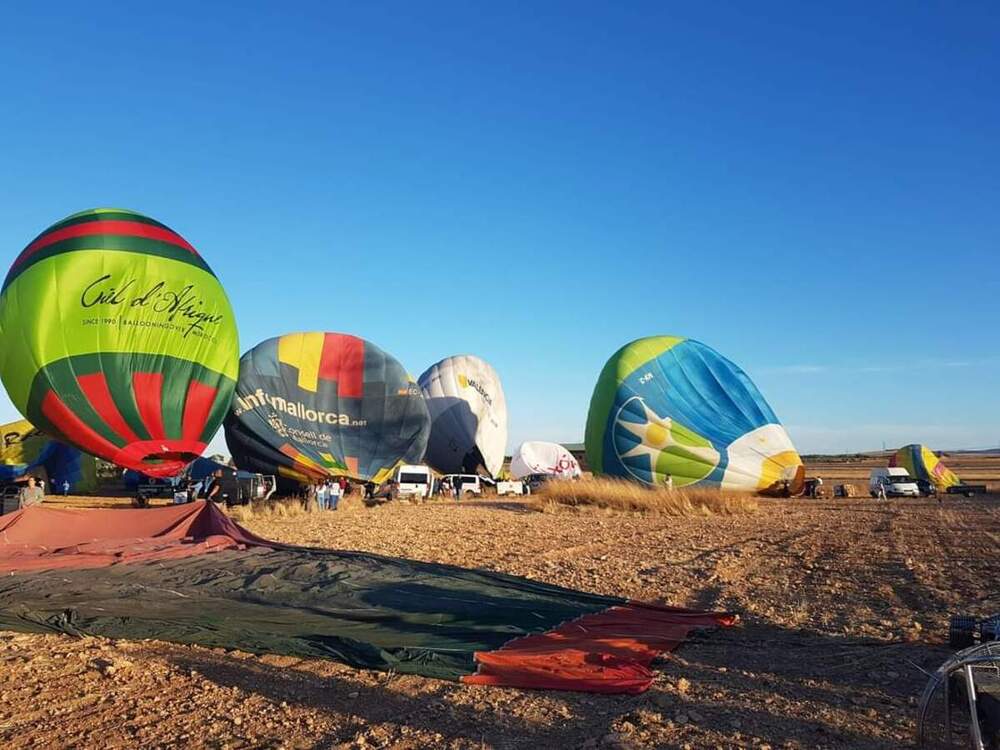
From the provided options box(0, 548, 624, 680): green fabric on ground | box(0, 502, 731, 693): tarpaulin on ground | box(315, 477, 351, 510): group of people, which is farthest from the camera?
box(315, 477, 351, 510): group of people

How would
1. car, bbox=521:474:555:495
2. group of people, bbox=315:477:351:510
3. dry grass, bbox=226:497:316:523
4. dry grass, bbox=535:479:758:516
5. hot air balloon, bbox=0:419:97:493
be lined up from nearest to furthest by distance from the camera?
1. dry grass, bbox=226:497:316:523
2. dry grass, bbox=535:479:758:516
3. group of people, bbox=315:477:351:510
4. hot air balloon, bbox=0:419:97:493
5. car, bbox=521:474:555:495

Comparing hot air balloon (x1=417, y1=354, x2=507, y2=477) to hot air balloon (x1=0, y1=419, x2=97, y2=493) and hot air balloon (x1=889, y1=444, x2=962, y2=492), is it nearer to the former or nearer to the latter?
hot air balloon (x1=0, y1=419, x2=97, y2=493)

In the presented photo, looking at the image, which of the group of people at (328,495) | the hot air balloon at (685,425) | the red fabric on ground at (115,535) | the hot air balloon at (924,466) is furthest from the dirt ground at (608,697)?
the hot air balloon at (924,466)

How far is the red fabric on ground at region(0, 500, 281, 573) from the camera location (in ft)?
Answer: 30.2

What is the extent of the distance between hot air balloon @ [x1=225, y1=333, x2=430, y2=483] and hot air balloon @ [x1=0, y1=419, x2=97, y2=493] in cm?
736

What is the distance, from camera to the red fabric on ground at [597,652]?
4953mm

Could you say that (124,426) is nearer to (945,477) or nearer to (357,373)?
(357,373)

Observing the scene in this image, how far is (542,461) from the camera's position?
131ft

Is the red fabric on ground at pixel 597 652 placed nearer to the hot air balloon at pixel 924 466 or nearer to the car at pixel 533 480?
the car at pixel 533 480

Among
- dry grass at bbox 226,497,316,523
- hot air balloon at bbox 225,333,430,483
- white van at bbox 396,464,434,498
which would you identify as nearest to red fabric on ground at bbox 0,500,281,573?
dry grass at bbox 226,497,316,523

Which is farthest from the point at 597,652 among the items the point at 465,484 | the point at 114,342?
the point at 465,484

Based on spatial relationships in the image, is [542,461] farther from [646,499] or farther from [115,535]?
[115,535]

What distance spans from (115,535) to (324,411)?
496 inches

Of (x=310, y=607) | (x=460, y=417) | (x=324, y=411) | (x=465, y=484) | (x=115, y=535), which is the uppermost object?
(x=460, y=417)
